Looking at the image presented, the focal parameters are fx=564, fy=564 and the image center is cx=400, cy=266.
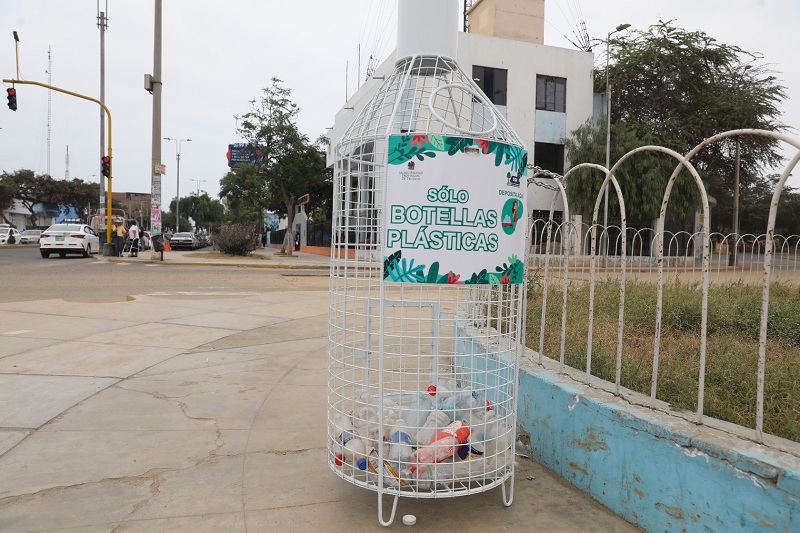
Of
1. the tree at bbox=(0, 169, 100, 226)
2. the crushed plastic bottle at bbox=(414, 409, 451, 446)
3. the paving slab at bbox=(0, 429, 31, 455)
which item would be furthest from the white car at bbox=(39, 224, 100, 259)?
the tree at bbox=(0, 169, 100, 226)

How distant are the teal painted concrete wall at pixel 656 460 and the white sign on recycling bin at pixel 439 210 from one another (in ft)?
3.34

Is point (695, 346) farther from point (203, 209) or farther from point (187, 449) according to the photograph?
point (203, 209)

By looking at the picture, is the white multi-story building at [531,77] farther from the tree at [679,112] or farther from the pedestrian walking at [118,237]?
the pedestrian walking at [118,237]

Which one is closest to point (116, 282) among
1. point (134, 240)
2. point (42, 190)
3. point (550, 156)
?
point (134, 240)

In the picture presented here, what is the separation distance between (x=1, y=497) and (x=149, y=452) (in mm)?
809

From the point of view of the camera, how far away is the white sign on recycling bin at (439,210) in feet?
8.64

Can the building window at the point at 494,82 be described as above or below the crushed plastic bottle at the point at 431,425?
above

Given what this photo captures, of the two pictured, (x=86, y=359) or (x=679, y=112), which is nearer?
(x=86, y=359)

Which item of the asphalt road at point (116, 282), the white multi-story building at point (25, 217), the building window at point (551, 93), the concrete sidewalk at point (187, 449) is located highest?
the building window at point (551, 93)

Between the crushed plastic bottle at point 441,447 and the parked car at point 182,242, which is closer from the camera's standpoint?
the crushed plastic bottle at point 441,447

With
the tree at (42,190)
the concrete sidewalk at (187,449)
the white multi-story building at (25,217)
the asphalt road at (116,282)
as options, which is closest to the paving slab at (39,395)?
the concrete sidewalk at (187,449)

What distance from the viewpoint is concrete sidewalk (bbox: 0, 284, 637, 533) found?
110 inches

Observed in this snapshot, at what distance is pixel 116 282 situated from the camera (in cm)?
1364

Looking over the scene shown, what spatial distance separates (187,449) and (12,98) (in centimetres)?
2054
